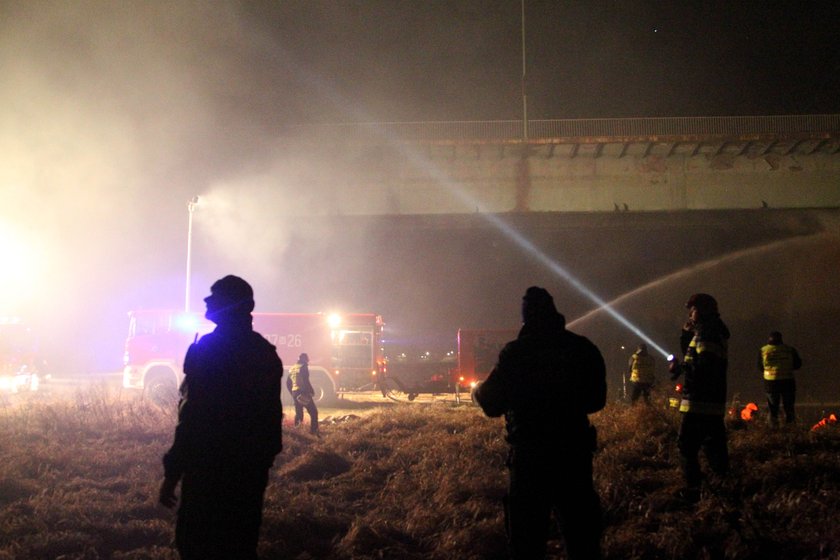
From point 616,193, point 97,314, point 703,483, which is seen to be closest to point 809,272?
point 616,193

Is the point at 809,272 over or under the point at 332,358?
over

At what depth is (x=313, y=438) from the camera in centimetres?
872

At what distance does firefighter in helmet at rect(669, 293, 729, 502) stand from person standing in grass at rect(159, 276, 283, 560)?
3.21m

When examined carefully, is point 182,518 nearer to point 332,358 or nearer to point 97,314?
point 332,358

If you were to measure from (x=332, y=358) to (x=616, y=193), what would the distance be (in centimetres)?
972

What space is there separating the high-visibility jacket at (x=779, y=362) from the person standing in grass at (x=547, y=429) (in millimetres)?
7545

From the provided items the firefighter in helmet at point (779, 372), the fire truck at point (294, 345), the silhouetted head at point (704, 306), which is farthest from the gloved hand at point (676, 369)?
the fire truck at point (294, 345)

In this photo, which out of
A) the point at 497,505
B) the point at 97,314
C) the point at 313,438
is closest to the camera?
the point at 497,505

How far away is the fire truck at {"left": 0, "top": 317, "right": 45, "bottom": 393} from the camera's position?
1678 cm

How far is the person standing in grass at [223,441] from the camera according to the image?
249cm

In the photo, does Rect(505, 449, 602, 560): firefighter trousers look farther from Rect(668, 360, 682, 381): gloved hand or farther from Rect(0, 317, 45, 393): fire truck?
Rect(0, 317, 45, 393): fire truck

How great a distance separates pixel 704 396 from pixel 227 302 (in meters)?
3.53

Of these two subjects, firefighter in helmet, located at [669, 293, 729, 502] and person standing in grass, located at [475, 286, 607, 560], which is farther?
firefighter in helmet, located at [669, 293, 729, 502]

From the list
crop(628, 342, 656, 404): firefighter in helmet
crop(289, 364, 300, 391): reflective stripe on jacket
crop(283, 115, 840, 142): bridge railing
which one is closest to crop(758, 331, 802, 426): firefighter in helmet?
crop(628, 342, 656, 404): firefighter in helmet
